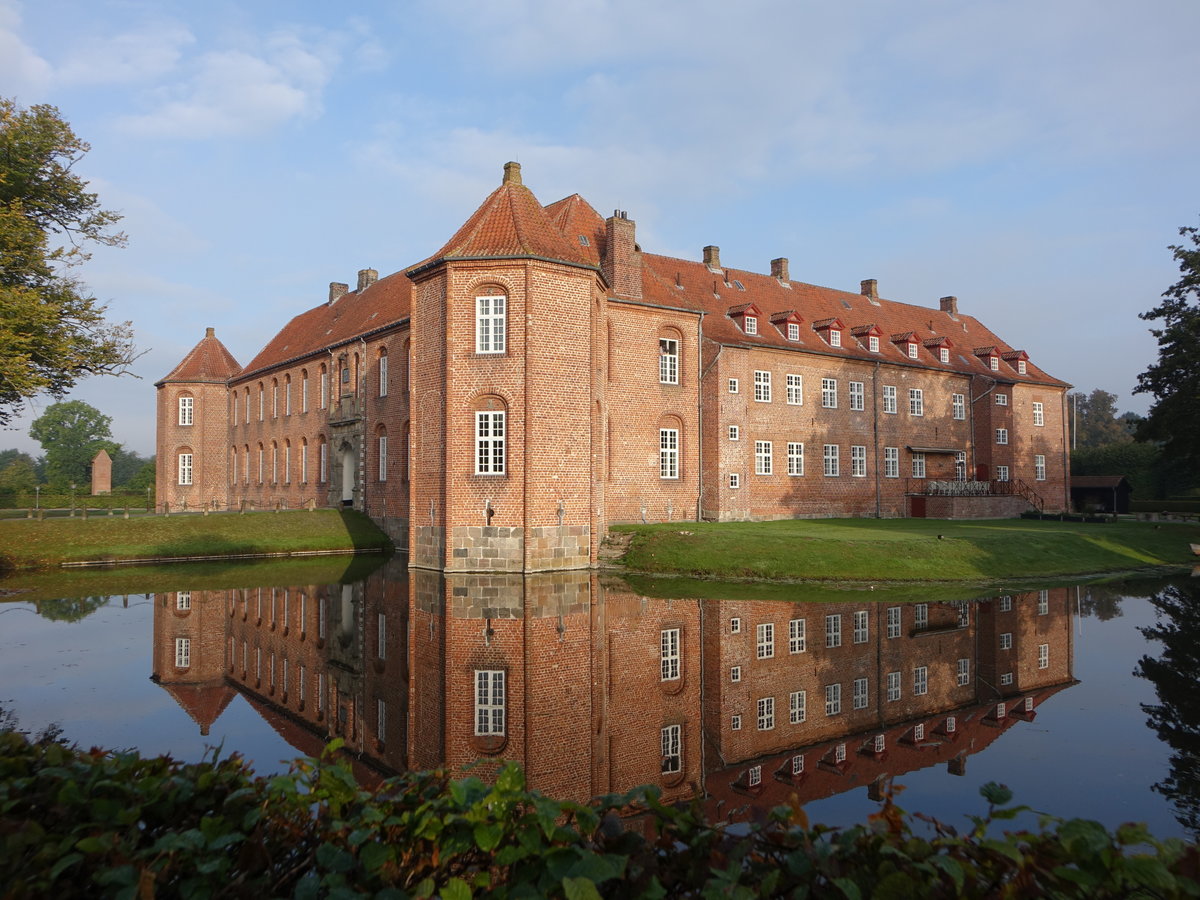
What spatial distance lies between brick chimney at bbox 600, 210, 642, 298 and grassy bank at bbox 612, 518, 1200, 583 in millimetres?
9164

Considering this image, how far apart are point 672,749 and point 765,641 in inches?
198

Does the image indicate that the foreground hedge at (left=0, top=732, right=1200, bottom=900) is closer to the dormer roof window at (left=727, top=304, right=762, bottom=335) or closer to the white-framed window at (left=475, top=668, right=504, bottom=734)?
the white-framed window at (left=475, top=668, right=504, bottom=734)

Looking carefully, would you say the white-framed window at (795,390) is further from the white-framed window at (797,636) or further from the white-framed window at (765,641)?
the white-framed window at (765,641)

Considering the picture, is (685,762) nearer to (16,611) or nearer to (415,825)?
(415,825)

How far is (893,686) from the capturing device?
9891mm

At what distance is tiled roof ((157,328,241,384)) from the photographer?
4747 centimetres

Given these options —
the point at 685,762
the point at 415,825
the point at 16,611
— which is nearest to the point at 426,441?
the point at 16,611

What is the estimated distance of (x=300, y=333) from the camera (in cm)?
4359

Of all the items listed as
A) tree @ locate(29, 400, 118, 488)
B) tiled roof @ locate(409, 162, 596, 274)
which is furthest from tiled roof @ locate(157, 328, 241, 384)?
tree @ locate(29, 400, 118, 488)

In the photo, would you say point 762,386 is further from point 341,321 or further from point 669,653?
point 669,653

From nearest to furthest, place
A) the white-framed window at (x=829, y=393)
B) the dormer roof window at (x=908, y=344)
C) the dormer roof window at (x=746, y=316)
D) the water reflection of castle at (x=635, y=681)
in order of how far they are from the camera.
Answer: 1. the water reflection of castle at (x=635, y=681)
2. the dormer roof window at (x=746, y=316)
3. the white-framed window at (x=829, y=393)
4. the dormer roof window at (x=908, y=344)

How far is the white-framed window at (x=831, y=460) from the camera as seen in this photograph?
34562mm

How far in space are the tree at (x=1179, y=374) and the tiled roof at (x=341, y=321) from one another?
31711 mm

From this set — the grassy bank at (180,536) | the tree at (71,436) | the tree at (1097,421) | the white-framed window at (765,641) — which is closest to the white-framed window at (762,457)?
the grassy bank at (180,536)
